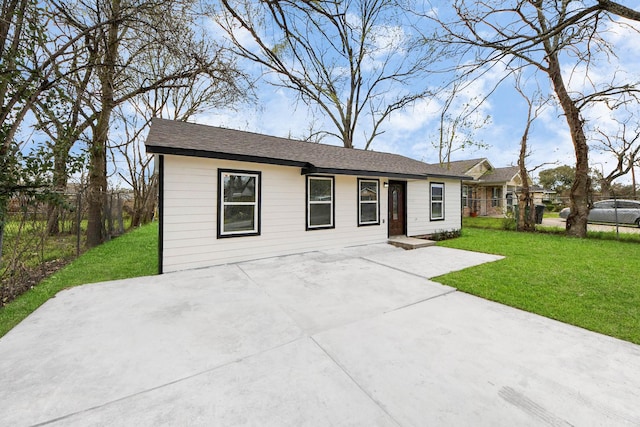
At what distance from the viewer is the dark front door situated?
8.64 m

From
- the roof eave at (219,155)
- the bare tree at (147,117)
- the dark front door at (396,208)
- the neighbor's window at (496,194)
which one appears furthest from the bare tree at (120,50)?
the neighbor's window at (496,194)

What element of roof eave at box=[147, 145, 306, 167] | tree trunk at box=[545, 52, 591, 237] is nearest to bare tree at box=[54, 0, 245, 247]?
roof eave at box=[147, 145, 306, 167]

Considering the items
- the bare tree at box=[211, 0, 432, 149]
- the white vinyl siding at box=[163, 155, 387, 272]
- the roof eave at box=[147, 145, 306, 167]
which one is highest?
the bare tree at box=[211, 0, 432, 149]

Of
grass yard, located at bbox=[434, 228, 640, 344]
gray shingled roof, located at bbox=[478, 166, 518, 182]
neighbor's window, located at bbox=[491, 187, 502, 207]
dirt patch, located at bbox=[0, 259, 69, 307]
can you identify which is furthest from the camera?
neighbor's window, located at bbox=[491, 187, 502, 207]

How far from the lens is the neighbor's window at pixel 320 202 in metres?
6.87

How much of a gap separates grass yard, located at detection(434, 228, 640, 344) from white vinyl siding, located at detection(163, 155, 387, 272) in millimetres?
3417

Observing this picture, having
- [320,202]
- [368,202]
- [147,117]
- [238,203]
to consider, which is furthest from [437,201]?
[147,117]

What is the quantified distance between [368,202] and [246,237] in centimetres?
400

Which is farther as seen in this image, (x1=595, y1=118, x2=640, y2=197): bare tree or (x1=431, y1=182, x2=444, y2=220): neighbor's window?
(x1=595, y1=118, x2=640, y2=197): bare tree

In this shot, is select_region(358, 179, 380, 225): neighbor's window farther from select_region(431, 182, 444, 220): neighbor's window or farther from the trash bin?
the trash bin

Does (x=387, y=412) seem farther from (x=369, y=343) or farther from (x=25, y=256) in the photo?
(x=25, y=256)

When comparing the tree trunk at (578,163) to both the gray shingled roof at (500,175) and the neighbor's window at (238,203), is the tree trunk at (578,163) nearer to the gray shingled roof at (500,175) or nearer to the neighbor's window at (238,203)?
the gray shingled roof at (500,175)

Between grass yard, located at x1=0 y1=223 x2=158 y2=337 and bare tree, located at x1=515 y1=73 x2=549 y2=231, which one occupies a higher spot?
bare tree, located at x1=515 y1=73 x2=549 y2=231

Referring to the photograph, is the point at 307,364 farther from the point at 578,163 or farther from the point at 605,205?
the point at 605,205
